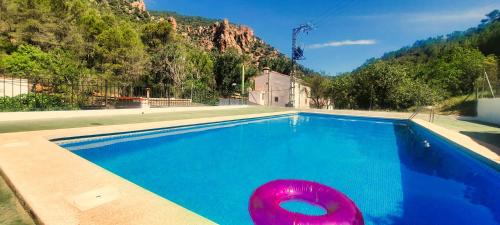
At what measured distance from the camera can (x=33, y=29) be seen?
1764cm

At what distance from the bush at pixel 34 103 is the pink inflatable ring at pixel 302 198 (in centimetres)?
1101

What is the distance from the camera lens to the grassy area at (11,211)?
2.39 metres

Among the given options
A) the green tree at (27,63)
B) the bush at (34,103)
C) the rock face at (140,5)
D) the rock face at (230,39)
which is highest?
the rock face at (140,5)

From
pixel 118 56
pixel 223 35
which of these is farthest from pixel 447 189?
pixel 223 35

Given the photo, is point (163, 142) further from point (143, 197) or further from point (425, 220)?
point (425, 220)

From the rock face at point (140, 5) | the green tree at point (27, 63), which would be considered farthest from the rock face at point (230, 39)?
the green tree at point (27, 63)

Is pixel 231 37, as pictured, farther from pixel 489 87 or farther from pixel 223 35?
pixel 489 87

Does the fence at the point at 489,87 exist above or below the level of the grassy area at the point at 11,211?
above

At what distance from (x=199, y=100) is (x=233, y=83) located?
10.3 metres

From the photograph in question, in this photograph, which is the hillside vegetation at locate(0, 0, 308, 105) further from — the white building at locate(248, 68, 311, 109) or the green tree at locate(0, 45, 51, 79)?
the white building at locate(248, 68, 311, 109)

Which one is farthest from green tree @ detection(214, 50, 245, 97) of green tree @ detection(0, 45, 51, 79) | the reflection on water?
the reflection on water

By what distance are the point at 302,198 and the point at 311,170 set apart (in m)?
2.86

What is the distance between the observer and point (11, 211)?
2.58m

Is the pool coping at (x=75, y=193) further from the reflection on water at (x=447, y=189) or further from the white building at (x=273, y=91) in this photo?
the white building at (x=273, y=91)
